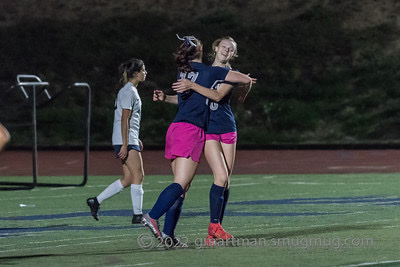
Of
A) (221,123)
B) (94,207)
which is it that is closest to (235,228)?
(94,207)

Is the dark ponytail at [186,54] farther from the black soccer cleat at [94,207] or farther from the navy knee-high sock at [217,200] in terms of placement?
the black soccer cleat at [94,207]

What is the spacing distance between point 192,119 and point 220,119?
553 mm

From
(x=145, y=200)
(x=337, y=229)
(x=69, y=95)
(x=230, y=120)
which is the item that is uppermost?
(x=230, y=120)

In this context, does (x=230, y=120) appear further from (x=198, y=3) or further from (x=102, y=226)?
(x=198, y=3)

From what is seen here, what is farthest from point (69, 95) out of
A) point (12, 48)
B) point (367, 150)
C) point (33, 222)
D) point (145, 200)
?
point (33, 222)

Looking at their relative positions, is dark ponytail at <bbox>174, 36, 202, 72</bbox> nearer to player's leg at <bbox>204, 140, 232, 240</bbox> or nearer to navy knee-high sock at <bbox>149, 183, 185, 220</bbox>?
player's leg at <bbox>204, 140, 232, 240</bbox>

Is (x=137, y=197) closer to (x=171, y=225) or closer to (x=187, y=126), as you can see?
(x=171, y=225)

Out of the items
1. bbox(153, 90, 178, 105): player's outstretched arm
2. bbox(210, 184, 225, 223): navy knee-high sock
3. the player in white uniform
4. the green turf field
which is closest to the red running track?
the green turf field

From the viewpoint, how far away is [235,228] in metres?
12.6

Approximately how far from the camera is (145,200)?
56.5ft

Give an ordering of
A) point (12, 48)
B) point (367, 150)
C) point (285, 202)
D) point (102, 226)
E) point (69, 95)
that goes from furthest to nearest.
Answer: point (12, 48) < point (69, 95) < point (367, 150) < point (285, 202) < point (102, 226)

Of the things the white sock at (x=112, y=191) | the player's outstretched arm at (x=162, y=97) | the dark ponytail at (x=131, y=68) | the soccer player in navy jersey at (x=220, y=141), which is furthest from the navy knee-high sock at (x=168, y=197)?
the white sock at (x=112, y=191)

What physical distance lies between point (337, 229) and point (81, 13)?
118ft

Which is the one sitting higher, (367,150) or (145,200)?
(145,200)
